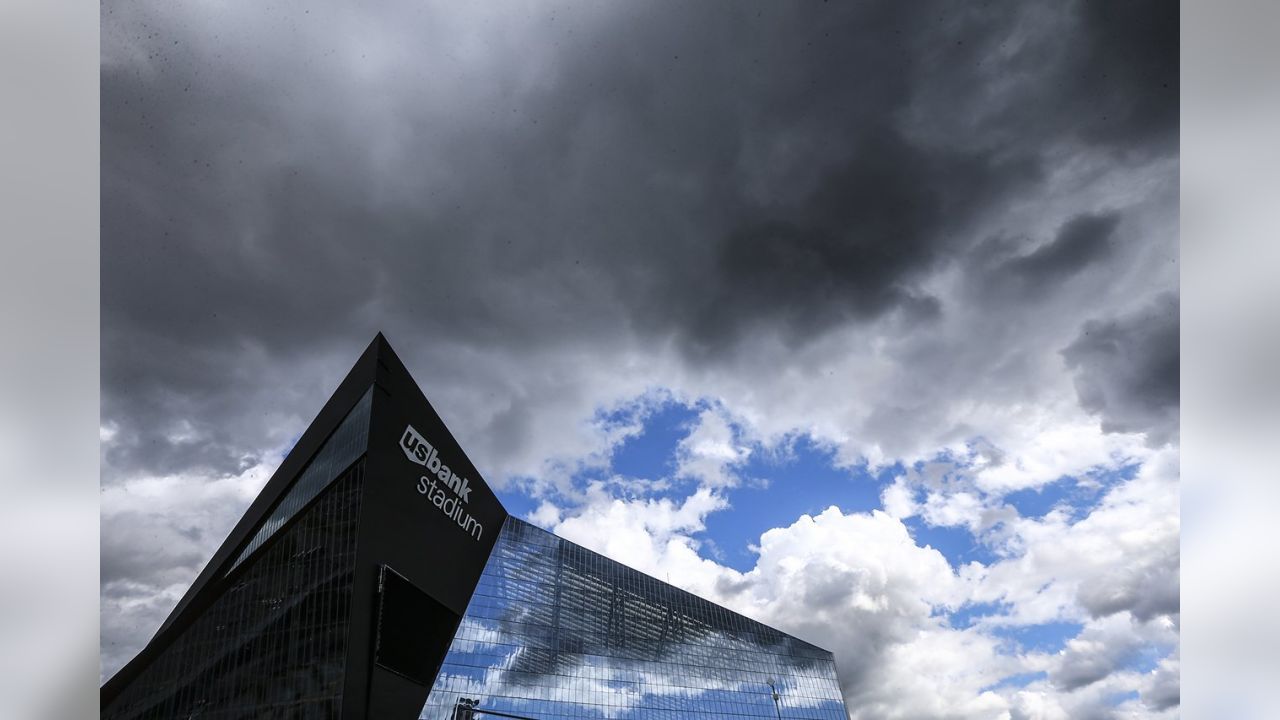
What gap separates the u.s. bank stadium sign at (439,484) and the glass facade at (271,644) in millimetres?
4232

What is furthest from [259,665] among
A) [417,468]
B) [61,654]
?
[61,654]

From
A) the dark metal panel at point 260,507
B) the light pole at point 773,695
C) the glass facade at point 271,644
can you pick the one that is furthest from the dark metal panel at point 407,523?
the light pole at point 773,695

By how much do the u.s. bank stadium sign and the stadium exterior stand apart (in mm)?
97

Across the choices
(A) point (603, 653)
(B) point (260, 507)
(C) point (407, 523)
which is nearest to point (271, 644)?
(C) point (407, 523)

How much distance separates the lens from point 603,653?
1673 inches

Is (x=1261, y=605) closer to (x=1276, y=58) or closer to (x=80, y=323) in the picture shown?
(x=1276, y=58)

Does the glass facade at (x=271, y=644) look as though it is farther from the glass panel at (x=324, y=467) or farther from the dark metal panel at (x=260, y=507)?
the glass panel at (x=324, y=467)

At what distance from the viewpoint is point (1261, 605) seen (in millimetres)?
2096

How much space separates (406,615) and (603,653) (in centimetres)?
1689

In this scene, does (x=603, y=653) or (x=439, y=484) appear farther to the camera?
(x=603, y=653)

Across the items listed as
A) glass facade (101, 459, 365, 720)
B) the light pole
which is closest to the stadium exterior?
glass facade (101, 459, 365, 720)

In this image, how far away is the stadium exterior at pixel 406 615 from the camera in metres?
24.5

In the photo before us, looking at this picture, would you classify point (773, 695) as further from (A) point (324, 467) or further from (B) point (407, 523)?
(A) point (324, 467)

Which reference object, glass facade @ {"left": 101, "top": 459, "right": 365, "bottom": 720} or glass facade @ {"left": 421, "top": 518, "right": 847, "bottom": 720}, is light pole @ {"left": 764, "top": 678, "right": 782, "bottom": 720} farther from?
glass facade @ {"left": 101, "top": 459, "right": 365, "bottom": 720}
